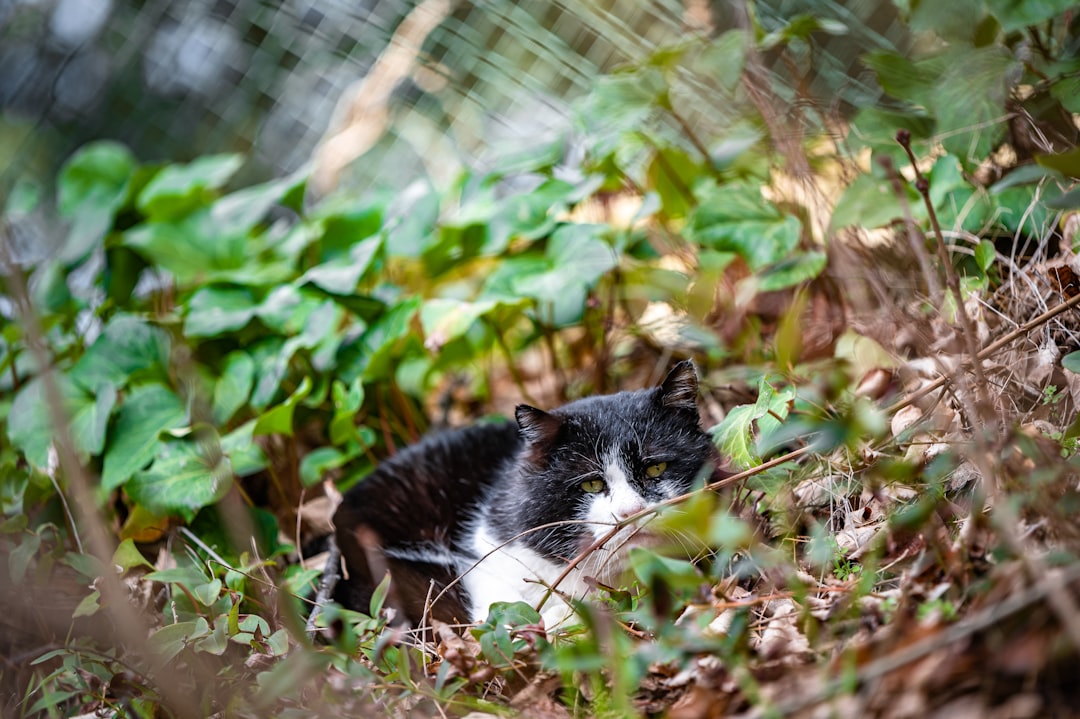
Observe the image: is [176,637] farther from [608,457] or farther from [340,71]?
[340,71]

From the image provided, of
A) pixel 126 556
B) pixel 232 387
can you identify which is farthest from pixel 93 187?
pixel 126 556

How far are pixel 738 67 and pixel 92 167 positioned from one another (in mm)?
2321

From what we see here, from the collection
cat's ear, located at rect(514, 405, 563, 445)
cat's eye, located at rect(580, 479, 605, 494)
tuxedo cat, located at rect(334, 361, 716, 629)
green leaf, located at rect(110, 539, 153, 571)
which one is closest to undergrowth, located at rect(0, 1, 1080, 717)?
green leaf, located at rect(110, 539, 153, 571)

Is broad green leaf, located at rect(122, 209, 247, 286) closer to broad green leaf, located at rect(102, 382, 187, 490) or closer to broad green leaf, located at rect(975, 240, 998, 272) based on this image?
broad green leaf, located at rect(102, 382, 187, 490)

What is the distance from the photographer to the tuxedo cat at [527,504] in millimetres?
1624

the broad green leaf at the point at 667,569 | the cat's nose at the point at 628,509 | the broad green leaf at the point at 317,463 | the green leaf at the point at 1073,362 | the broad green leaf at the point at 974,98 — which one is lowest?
the broad green leaf at the point at 317,463

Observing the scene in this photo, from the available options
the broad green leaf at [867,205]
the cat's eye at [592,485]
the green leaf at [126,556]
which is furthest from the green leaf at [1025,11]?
the green leaf at [126,556]

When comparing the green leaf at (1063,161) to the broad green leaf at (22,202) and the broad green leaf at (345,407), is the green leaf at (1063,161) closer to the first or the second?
the broad green leaf at (345,407)

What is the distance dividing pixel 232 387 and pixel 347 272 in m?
0.45

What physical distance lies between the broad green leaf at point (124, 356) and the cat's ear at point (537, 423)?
1.15m

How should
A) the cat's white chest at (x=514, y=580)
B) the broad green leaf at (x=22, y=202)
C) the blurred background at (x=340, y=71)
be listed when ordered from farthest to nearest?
1. the broad green leaf at (x=22, y=202)
2. the blurred background at (x=340, y=71)
3. the cat's white chest at (x=514, y=580)

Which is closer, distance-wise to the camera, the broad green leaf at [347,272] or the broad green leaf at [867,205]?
the broad green leaf at [867,205]

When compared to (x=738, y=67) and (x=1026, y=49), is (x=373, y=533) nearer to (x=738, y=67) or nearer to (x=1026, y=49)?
(x=738, y=67)

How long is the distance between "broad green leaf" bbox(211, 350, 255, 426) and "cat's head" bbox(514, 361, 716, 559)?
0.91 m
